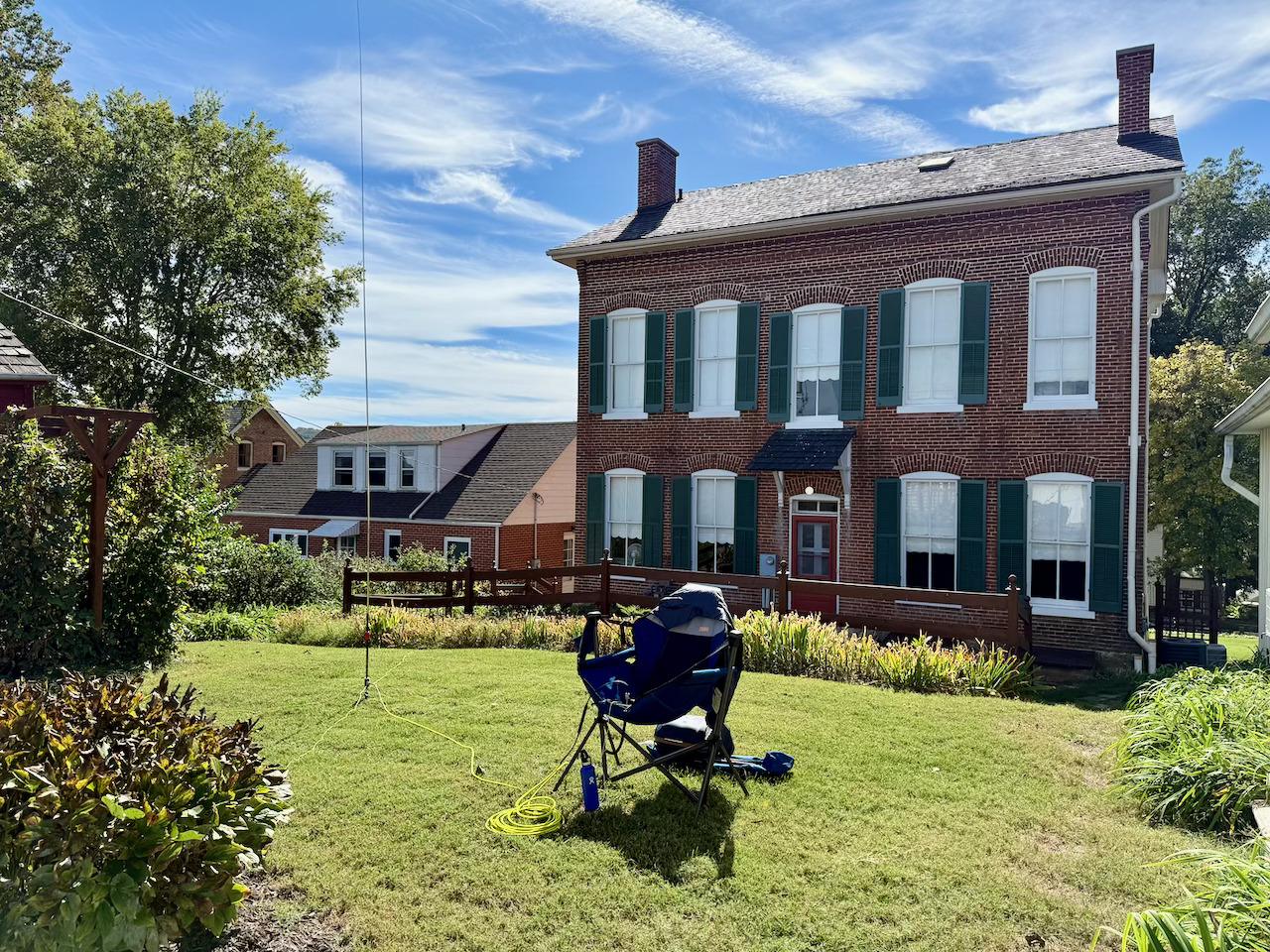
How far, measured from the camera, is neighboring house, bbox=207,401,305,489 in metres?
37.3

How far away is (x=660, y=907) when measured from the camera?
4.28 meters

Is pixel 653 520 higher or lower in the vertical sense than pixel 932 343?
lower

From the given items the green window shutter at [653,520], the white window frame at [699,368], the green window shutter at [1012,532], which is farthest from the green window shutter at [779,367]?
the green window shutter at [1012,532]

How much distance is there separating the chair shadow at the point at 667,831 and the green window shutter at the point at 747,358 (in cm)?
1079

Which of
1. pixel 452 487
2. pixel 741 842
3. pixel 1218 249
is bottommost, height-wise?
pixel 741 842

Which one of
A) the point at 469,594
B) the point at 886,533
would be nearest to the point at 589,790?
the point at 469,594

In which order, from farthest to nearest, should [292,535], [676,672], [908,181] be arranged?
[292,535] → [908,181] → [676,672]

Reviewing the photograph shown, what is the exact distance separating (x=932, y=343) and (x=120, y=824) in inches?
528

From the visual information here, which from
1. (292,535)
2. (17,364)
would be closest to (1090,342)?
(17,364)

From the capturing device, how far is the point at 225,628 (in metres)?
13.8

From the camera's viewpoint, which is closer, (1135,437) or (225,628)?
(1135,437)

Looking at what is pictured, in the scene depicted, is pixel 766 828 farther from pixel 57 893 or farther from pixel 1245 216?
pixel 1245 216

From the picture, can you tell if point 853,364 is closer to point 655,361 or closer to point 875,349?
point 875,349

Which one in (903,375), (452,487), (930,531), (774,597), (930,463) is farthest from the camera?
(452,487)
